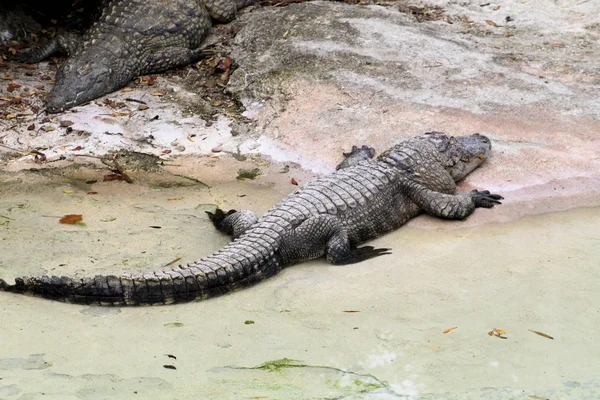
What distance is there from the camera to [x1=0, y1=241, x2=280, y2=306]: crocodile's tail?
4500 mm

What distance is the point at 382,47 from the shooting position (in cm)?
786

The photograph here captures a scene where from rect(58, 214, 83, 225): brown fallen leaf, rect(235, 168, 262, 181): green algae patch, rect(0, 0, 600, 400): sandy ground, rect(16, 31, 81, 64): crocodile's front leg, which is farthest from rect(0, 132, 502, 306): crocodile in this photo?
rect(16, 31, 81, 64): crocodile's front leg

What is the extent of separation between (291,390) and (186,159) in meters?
3.60

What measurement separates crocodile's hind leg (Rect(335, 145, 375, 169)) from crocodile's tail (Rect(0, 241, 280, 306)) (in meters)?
1.85

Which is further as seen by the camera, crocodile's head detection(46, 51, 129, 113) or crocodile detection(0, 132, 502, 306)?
crocodile's head detection(46, 51, 129, 113)

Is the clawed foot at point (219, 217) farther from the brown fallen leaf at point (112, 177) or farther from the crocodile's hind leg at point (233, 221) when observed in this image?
the brown fallen leaf at point (112, 177)

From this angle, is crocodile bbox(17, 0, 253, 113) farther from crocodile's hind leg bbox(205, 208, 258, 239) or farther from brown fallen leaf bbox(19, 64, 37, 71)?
crocodile's hind leg bbox(205, 208, 258, 239)

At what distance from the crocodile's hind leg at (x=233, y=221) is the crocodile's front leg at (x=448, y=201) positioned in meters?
1.25

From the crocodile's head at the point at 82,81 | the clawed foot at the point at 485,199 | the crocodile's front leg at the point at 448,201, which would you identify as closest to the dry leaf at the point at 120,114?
the crocodile's head at the point at 82,81

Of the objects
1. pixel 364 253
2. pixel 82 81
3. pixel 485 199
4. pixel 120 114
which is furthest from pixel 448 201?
pixel 82 81

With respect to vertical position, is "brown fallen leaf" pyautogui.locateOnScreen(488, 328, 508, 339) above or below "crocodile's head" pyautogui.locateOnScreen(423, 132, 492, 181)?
below

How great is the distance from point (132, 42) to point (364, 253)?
447 cm

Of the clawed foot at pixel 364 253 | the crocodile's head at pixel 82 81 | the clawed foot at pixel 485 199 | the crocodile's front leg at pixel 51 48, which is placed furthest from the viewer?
the crocodile's front leg at pixel 51 48

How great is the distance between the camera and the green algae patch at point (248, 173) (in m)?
6.60
